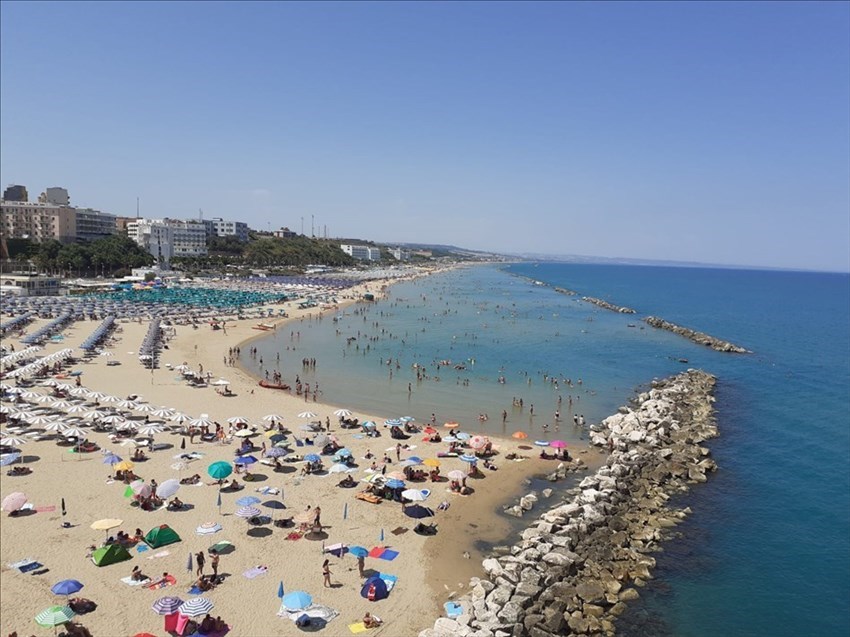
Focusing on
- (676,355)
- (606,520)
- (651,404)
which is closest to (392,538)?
(606,520)

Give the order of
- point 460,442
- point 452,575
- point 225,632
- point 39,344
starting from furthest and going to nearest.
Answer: point 39,344 → point 460,442 → point 452,575 → point 225,632

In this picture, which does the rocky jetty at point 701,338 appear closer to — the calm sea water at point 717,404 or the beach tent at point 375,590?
the calm sea water at point 717,404

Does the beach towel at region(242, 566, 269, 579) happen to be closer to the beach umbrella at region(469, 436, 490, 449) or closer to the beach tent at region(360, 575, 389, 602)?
the beach tent at region(360, 575, 389, 602)

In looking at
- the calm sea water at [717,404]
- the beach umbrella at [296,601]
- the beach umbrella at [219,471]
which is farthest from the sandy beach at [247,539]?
the calm sea water at [717,404]

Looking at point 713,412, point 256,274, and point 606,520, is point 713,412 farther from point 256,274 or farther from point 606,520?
point 256,274

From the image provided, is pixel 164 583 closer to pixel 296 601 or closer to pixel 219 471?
pixel 296 601

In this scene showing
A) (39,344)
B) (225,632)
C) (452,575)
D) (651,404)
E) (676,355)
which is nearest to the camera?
(225,632)
